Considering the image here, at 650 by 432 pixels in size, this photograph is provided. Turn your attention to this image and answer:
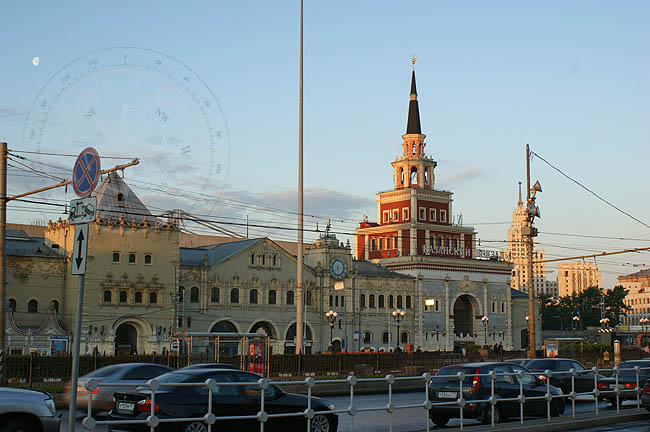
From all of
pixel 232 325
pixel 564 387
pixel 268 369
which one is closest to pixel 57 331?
pixel 232 325

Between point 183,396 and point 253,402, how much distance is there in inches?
59.1

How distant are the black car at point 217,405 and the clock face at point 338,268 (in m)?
65.3

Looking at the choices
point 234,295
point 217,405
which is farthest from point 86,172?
point 234,295

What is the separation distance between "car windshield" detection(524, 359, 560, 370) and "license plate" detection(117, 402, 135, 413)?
16862 millimetres

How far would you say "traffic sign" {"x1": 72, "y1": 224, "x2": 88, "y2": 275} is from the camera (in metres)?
11.7

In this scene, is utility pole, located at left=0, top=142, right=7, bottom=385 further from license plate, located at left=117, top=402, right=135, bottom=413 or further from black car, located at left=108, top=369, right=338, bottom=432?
black car, located at left=108, top=369, right=338, bottom=432

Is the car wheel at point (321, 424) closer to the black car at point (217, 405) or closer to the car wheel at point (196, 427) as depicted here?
the black car at point (217, 405)

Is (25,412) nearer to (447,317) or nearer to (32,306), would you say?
(32,306)

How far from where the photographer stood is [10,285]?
62188mm

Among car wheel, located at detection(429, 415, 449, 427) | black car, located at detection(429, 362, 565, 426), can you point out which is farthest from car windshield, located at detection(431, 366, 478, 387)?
car wheel, located at detection(429, 415, 449, 427)

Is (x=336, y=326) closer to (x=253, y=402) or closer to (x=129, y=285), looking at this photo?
(x=129, y=285)

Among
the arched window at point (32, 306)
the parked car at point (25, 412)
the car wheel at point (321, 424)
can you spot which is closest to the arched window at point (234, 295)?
the arched window at point (32, 306)

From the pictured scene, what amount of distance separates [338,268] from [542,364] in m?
54.7

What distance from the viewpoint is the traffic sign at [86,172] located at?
12383 mm
